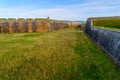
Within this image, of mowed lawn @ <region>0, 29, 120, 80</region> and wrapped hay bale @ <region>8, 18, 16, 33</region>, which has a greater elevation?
wrapped hay bale @ <region>8, 18, 16, 33</region>

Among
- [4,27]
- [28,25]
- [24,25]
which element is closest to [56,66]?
[4,27]

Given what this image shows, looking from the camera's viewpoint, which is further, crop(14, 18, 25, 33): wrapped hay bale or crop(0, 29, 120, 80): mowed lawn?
crop(14, 18, 25, 33): wrapped hay bale

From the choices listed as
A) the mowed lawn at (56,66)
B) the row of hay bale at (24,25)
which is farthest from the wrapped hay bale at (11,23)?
the mowed lawn at (56,66)

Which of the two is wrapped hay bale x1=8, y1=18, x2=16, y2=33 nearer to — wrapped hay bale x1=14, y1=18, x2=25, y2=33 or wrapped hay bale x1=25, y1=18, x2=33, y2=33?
wrapped hay bale x1=14, y1=18, x2=25, y2=33

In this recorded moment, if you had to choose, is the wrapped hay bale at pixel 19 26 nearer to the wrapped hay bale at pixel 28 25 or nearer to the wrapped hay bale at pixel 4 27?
the wrapped hay bale at pixel 28 25

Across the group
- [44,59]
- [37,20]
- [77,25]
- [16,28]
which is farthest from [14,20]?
[44,59]

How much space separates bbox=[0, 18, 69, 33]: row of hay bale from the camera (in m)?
52.6

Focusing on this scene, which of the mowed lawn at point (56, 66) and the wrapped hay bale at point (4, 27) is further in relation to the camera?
the wrapped hay bale at point (4, 27)

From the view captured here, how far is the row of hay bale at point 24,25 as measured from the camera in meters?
52.6

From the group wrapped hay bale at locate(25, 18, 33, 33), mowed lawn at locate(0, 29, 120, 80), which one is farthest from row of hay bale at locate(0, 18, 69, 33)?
mowed lawn at locate(0, 29, 120, 80)

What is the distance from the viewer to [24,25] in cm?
5366

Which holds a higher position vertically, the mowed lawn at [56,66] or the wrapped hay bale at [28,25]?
the wrapped hay bale at [28,25]

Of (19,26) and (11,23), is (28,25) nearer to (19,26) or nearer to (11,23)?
(19,26)

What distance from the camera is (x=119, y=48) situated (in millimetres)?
16078
